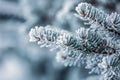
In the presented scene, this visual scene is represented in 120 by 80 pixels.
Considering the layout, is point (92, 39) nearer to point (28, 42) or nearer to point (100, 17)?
point (100, 17)

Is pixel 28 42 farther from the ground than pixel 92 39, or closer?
farther from the ground

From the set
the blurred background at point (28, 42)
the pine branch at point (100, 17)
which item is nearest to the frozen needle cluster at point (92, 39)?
the pine branch at point (100, 17)

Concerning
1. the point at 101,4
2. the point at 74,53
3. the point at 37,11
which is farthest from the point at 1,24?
the point at 74,53

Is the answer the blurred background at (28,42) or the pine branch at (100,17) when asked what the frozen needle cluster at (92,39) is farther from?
the blurred background at (28,42)

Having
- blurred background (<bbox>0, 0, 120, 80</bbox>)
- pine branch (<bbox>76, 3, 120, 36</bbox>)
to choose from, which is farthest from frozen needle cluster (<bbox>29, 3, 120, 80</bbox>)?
blurred background (<bbox>0, 0, 120, 80</bbox>)

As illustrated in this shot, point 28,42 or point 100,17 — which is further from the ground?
point 28,42

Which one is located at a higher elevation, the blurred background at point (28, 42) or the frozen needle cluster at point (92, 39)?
the blurred background at point (28, 42)

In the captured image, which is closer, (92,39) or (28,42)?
(92,39)

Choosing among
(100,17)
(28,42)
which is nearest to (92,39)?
(100,17)
